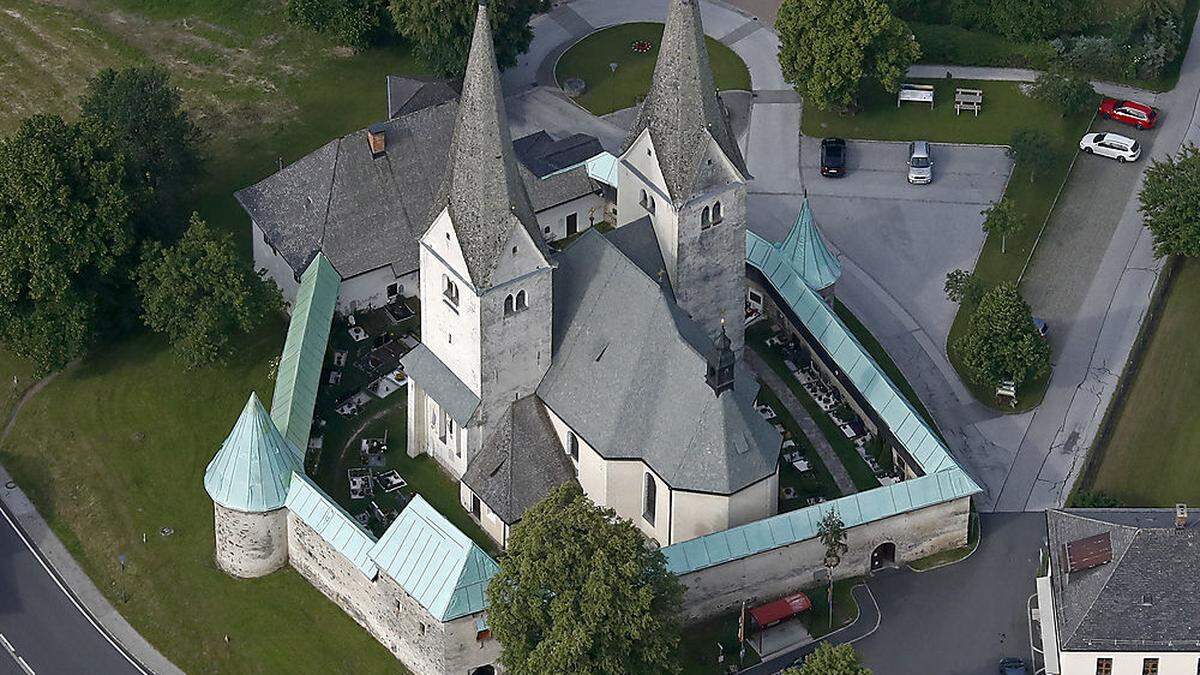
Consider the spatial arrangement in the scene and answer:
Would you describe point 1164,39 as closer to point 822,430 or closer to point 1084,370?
point 1084,370

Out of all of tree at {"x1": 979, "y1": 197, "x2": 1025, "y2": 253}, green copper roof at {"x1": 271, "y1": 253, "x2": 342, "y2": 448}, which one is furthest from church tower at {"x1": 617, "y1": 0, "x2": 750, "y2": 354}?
tree at {"x1": 979, "y1": 197, "x2": 1025, "y2": 253}

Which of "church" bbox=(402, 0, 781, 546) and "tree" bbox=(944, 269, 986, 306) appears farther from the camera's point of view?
"tree" bbox=(944, 269, 986, 306)

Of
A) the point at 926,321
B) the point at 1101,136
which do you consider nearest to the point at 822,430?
the point at 926,321

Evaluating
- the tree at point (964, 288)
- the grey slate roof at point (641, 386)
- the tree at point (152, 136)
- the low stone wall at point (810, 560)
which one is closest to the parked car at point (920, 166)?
the tree at point (964, 288)

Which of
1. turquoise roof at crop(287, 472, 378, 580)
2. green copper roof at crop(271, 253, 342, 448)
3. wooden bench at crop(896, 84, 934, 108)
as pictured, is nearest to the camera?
turquoise roof at crop(287, 472, 378, 580)

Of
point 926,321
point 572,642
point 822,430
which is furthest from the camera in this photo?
point 926,321

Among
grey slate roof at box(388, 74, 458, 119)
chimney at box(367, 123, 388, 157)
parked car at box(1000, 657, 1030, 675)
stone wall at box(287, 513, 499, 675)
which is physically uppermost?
chimney at box(367, 123, 388, 157)

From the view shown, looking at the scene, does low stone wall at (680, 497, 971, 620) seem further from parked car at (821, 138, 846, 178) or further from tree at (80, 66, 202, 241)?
tree at (80, 66, 202, 241)
